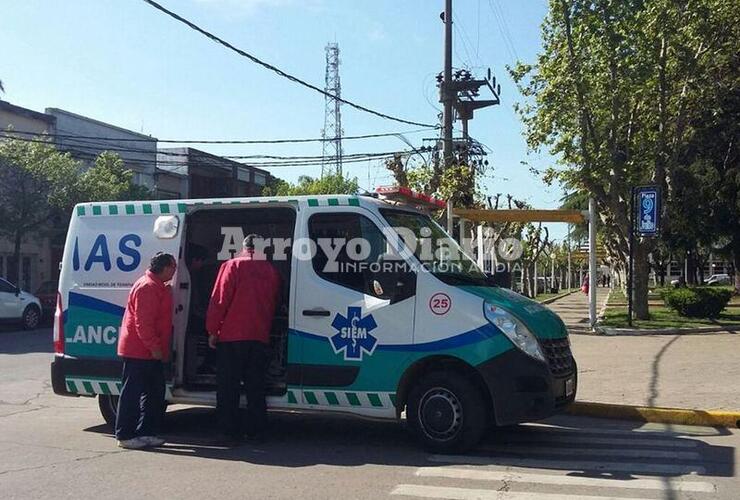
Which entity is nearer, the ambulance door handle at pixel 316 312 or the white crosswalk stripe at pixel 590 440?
the ambulance door handle at pixel 316 312

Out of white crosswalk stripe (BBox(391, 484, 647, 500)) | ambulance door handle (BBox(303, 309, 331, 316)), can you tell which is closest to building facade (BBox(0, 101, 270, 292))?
ambulance door handle (BBox(303, 309, 331, 316))

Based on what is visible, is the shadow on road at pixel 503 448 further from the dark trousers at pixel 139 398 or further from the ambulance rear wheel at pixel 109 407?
the dark trousers at pixel 139 398

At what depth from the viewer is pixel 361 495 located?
5895mm

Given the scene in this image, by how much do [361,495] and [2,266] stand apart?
1138 inches

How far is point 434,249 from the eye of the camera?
25.9ft

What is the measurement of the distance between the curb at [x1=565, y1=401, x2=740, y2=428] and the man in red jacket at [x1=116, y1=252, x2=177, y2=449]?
4.52m

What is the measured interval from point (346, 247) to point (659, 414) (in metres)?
4.21

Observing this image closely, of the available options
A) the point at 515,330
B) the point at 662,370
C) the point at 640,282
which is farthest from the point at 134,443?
the point at 640,282

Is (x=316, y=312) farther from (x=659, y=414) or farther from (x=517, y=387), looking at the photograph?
(x=659, y=414)

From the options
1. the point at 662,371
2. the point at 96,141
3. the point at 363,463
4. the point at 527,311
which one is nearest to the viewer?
the point at 363,463

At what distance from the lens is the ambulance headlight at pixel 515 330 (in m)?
6.96

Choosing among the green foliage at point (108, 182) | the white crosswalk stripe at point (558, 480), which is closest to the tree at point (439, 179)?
the green foliage at point (108, 182)

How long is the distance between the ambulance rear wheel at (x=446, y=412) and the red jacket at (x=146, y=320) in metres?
2.57

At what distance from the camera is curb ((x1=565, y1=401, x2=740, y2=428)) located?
28.1 ft
